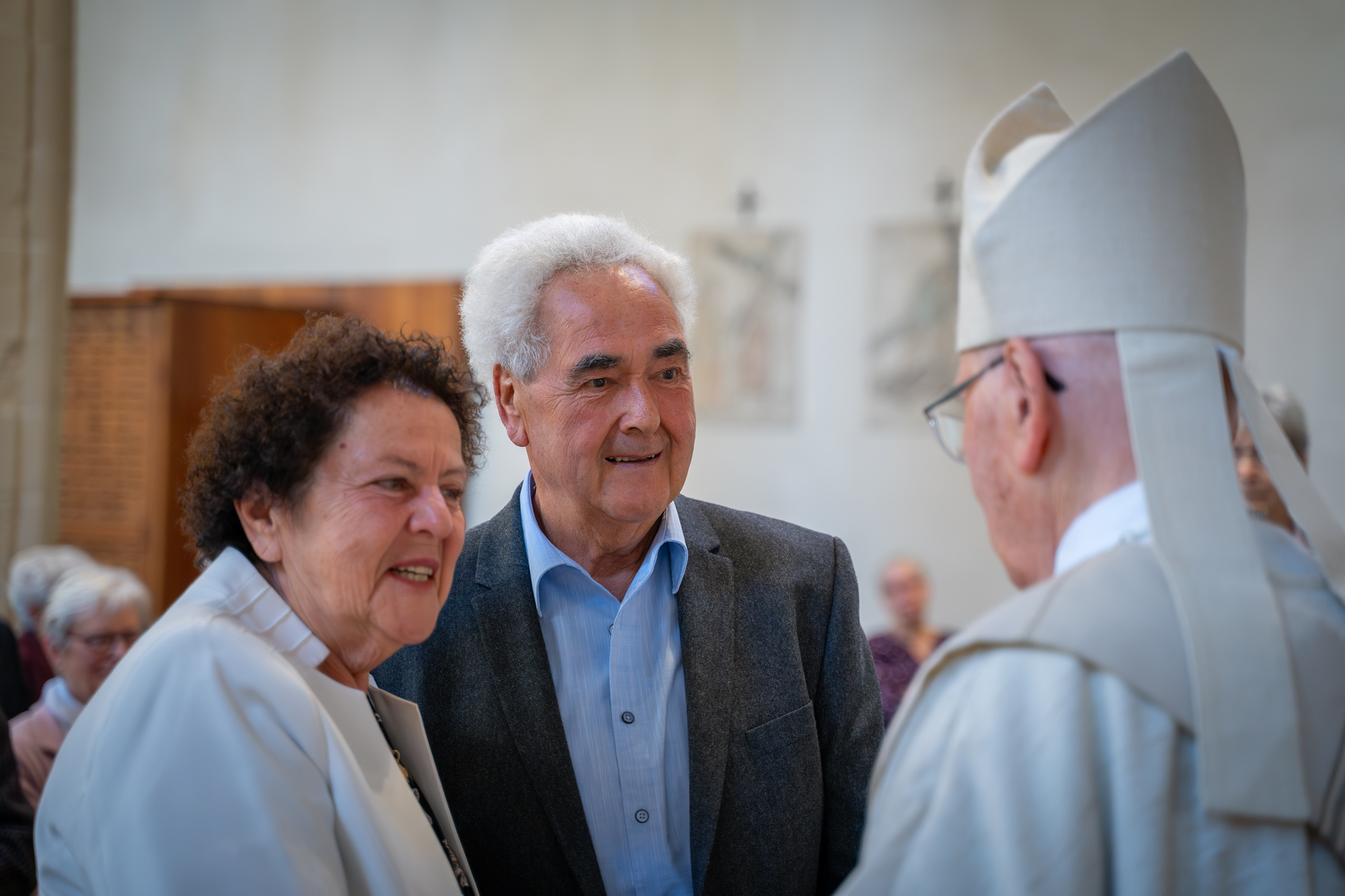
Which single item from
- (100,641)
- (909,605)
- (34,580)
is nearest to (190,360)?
(34,580)

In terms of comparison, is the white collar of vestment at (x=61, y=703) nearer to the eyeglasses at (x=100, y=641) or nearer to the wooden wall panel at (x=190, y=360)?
the eyeglasses at (x=100, y=641)

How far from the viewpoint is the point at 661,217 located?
7.00 meters

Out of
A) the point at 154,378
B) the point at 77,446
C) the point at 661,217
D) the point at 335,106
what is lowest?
the point at 77,446

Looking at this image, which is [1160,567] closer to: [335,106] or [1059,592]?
[1059,592]

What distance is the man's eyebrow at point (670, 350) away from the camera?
6.15 feet

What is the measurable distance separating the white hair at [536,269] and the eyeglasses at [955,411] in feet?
2.28

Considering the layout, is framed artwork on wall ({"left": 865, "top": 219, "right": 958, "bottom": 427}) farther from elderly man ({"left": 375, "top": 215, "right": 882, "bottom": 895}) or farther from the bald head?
the bald head

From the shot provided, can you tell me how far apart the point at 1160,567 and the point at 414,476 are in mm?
993

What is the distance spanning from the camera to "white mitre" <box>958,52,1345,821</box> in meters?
0.95

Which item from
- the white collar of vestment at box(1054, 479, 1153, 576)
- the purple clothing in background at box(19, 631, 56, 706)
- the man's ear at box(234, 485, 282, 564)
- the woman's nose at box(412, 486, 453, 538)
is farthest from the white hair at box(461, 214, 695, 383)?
the purple clothing in background at box(19, 631, 56, 706)

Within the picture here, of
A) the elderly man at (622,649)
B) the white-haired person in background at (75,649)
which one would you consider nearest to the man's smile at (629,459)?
the elderly man at (622,649)

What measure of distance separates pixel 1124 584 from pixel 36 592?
4.63m

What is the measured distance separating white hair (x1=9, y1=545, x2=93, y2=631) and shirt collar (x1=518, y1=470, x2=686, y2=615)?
3.29 metres

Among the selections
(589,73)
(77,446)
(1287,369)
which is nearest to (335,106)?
(589,73)
